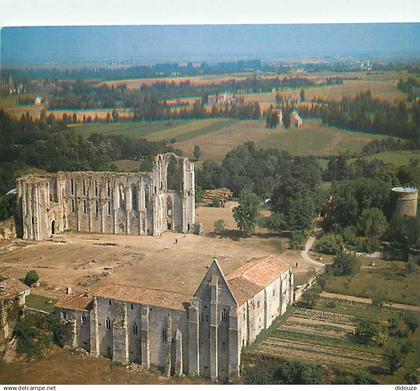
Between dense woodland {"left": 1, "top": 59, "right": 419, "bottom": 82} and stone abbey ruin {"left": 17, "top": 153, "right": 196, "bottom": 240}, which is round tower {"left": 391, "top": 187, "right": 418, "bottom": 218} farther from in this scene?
stone abbey ruin {"left": 17, "top": 153, "right": 196, "bottom": 240}

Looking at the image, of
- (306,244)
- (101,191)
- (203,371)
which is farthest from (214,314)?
(101,191)

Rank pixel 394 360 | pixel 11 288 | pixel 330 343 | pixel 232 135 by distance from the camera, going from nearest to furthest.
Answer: pixel 394 360
pixel 330 343
pixel 11 288
pixel 232 135

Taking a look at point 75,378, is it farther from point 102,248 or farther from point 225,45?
point 225,45

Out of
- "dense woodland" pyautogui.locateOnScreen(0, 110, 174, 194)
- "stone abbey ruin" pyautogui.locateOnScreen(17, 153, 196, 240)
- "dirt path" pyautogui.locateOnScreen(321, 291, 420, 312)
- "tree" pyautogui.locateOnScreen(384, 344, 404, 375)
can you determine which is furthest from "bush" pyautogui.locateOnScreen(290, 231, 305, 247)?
"dense woodland" pyautogui.locateOnScreen(0, 110, 174, 194)

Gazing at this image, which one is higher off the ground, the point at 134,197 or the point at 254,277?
the point at 254,277

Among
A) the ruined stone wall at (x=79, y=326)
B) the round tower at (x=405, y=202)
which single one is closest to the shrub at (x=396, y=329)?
the ruined stone wall at (x=79, y=326)

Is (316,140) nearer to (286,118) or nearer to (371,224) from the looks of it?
(286,118)

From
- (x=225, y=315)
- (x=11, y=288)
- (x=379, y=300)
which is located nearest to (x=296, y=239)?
(x=379, y=300)
